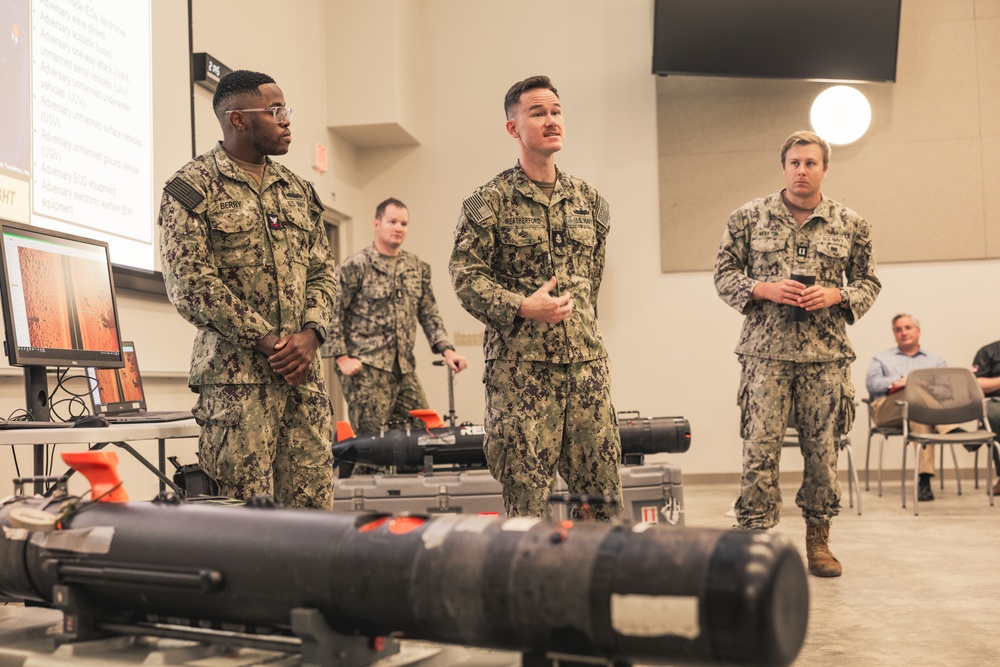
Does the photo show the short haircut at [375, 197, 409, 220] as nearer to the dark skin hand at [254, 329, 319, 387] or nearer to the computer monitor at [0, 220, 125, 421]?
the computer monitor at [0, 220, 125, 421]

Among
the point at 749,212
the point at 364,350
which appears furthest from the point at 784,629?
the point at 364,350

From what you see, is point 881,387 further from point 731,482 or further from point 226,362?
point 226,362

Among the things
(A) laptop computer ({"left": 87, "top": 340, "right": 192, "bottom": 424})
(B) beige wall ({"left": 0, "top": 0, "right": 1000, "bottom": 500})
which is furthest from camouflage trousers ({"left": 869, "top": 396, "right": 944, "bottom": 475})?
(A) laptop computer ({"left": 87, "top": 340, "right": 192, "bottom": 424})

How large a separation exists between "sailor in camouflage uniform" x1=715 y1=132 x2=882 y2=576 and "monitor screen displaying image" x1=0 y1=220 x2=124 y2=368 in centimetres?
212

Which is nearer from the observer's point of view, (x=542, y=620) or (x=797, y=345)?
(x=542, y=620)

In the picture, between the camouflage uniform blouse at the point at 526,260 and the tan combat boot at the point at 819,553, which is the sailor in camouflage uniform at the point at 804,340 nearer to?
the tan combat boot at the point at 819,553

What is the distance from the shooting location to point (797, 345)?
3.47 m

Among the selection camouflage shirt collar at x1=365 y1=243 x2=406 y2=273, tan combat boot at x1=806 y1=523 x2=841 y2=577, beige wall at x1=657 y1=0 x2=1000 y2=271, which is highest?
beige wall at x1=657 y1=0 x2=1000 y2=271

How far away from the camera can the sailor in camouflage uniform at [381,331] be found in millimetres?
4984

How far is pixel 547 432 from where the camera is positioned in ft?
8.29

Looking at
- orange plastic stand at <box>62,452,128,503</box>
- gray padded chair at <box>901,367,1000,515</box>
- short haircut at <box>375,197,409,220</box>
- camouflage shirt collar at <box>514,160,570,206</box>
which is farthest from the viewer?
gray padded chair at <box>901,367,1000,515</box>

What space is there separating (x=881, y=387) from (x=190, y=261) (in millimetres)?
5269

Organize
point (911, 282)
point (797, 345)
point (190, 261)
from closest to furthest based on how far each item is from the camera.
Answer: point (190, 261), point (797, 345), point (911, 282)

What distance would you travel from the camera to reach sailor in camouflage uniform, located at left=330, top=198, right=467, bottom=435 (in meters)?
4.98
